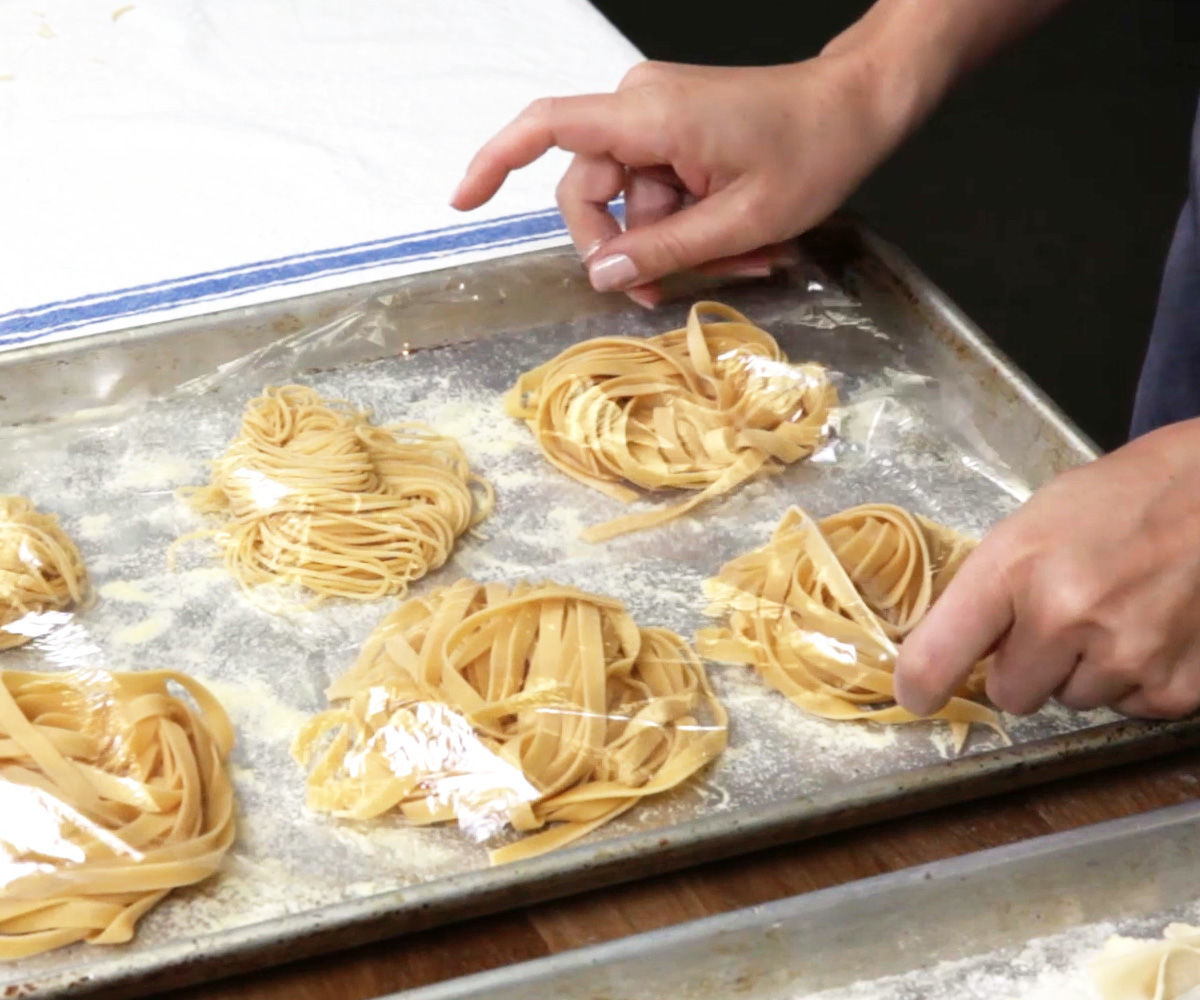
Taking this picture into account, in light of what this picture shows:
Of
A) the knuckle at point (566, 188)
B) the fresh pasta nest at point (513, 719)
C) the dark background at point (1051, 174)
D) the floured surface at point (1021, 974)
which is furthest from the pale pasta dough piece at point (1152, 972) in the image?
the dark background at point (1051, 174)

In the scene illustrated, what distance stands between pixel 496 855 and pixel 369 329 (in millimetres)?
583

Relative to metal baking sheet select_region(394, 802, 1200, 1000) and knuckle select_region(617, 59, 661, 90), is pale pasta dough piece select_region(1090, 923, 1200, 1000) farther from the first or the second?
knuckle select_region(617, 59, 661, 90)

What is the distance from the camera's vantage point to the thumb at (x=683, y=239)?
1.33 metres

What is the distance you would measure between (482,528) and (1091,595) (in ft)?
1.58

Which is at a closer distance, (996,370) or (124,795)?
(124,795)

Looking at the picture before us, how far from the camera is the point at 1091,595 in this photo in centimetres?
91

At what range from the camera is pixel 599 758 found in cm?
97

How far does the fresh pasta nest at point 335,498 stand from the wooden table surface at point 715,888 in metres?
0.32

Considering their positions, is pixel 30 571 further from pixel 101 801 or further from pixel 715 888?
pixel 715 888

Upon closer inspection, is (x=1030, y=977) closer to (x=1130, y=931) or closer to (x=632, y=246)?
(x=1130, y=931)

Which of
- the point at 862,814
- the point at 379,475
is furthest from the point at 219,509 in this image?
the point at 862,814

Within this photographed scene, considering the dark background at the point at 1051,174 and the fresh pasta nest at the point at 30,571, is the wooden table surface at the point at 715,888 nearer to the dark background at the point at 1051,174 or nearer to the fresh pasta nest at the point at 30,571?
the fresh pasta nest at the point at 30,571

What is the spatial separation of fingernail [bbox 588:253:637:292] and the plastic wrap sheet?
5 centimetres

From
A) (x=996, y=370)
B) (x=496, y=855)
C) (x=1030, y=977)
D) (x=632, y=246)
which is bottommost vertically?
(x=1030, y=977)
